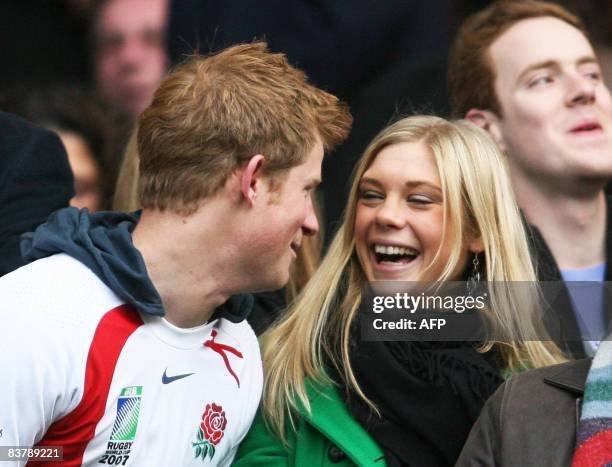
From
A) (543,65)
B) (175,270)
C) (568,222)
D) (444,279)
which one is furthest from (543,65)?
(175,270)

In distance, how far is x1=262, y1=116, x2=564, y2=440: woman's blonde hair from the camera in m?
3.06

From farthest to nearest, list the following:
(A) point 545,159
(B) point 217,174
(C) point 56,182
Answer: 1. (A) point 545,159
2. (C) point 56,182
3. (B) point 217,174

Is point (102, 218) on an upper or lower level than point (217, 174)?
lower

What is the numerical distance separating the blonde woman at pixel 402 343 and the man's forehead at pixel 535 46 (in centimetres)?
47

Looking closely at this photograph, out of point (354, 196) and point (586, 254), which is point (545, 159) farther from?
point (354, 196)

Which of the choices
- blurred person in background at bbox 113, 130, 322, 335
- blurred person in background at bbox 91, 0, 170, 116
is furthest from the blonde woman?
blurred person in background at bbox 91, 0, 170, 116

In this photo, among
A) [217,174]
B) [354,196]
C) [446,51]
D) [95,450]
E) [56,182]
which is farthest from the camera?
[446,51]

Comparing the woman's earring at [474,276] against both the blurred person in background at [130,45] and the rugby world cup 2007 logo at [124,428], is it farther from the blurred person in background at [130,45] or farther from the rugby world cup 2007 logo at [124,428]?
the blurred person in background at [130,45]

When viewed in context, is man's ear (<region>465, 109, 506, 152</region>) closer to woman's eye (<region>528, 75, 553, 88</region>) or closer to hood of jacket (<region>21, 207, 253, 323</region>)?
woman's eye (<region>528, 75, 553, 88</region>)

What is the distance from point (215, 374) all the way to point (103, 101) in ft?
6.88

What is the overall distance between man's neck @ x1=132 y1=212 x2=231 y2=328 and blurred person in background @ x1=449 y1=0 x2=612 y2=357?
3.95 ft

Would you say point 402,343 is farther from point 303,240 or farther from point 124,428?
point 124,428

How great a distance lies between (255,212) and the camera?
2742 millimetres

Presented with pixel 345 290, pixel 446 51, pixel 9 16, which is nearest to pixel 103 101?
pixel 9 16
